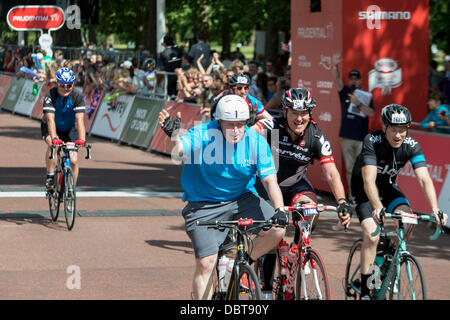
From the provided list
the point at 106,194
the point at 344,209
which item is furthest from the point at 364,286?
the point at 106,194

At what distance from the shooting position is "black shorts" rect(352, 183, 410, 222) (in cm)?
721

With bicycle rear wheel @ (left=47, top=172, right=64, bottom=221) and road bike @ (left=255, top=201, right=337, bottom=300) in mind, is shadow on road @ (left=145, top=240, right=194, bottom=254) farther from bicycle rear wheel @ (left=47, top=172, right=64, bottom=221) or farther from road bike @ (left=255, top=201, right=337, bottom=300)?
road bike @ (left=255, top=201, right=337, bottom=300)

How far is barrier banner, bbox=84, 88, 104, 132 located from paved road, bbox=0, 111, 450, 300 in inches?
281

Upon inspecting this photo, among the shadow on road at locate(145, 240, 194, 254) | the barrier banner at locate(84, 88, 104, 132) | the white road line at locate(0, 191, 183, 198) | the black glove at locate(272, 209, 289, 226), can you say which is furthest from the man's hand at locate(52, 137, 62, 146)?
the barrier banner at locate(84, 88, 104, 132)

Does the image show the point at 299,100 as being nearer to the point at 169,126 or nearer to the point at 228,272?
the point at 169,126

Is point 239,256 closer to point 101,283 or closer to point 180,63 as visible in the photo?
point 101,283

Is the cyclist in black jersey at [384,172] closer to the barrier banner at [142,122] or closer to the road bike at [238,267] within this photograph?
the road bike at [238,267]

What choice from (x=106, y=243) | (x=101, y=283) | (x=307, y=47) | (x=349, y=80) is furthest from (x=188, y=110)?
(x=101, y=283)

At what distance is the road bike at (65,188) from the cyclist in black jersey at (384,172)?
4930mm

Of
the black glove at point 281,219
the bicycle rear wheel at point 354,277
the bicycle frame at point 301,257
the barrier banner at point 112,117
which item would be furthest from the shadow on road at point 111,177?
the black glove at point 281,219

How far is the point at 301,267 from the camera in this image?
663cm

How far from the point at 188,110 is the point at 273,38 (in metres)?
22.0

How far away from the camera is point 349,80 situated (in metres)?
13.8

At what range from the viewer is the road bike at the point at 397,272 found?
20.6 feet
